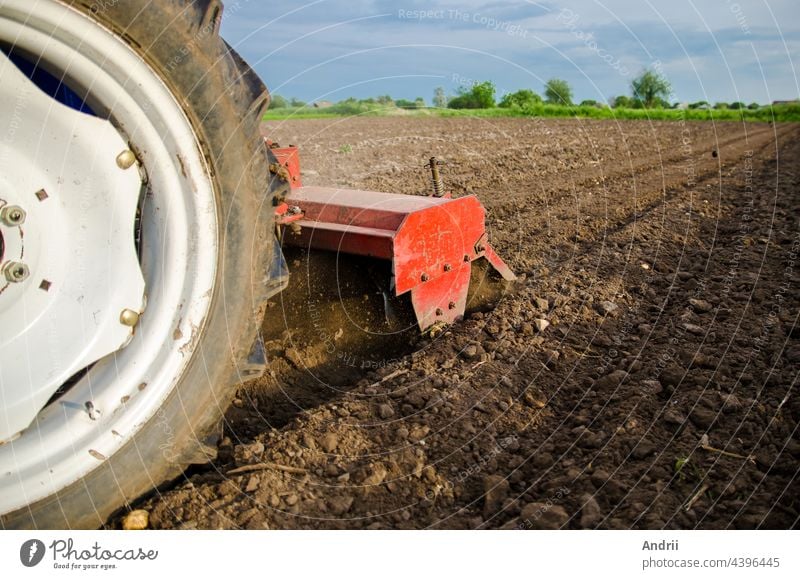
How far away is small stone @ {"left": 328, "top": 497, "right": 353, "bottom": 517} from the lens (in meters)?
2.26

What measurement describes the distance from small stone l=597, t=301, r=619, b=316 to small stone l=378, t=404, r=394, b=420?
1.50 meters

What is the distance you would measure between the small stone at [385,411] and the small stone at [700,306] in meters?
1.88

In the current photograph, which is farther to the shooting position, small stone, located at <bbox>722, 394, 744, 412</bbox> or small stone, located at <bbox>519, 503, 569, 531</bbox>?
small stone, located at <bbox>722, 394, 744, 412</bbox>

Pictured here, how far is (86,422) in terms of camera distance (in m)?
1.85

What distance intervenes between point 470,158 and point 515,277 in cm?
576

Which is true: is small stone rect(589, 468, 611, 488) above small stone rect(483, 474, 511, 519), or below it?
below

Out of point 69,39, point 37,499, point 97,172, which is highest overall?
point 69,39

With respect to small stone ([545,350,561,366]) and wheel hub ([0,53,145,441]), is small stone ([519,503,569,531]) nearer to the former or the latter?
small stone ([545,350,561,366])

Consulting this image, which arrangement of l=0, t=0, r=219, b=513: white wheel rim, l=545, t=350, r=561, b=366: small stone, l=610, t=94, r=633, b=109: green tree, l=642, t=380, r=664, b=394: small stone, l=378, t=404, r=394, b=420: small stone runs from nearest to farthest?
l=0, t=0, r=219, b=513: white wheel rim
l=378, t=404, r=394, b=420: small stone
l=642, t=380, r=664, b=394: small stone
l=545, t=350, r=561, b=366: small stone
l=610, t=94, r=633, b=109: green tree

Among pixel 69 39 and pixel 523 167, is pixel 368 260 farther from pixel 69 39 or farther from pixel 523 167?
pixel 523 167

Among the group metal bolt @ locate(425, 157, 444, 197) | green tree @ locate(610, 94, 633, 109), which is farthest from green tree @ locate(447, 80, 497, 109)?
green tree @ locate(610, 94, 633, 109)

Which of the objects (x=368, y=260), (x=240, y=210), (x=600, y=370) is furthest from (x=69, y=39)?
(x=600, y=370)

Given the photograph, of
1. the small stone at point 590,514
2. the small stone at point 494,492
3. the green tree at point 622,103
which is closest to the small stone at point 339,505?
the small stone at point 494,492

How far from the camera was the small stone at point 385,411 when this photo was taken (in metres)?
2.82
